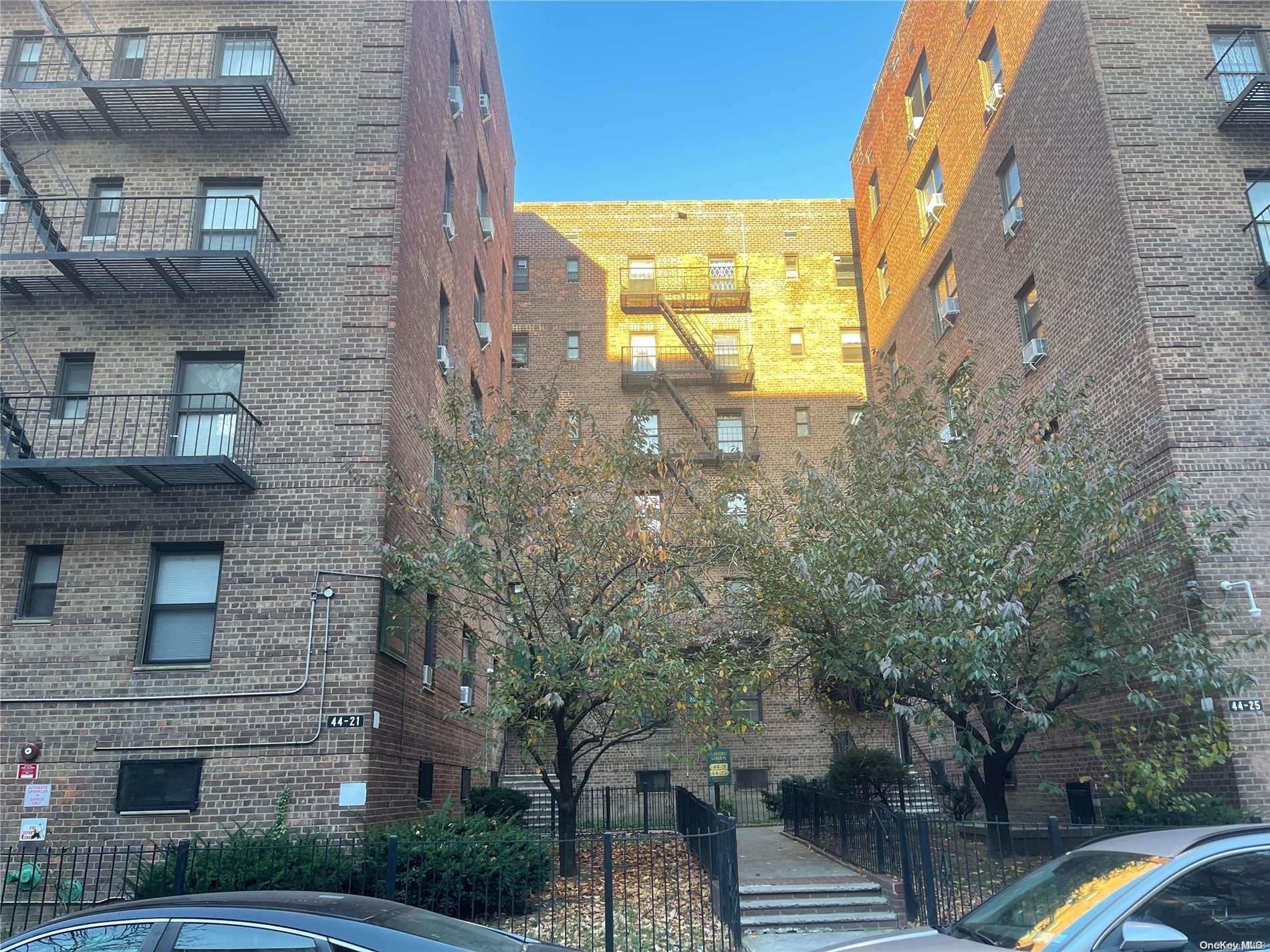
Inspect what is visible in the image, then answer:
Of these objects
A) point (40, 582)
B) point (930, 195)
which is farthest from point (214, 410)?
point (930, 195)

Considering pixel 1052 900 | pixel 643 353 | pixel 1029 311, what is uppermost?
pixel 643 353

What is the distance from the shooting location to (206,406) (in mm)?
13977

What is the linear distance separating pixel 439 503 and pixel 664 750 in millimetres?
15502

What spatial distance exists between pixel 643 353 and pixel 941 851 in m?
22.7

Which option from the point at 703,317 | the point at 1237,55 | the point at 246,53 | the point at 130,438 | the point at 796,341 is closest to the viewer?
the point at 130,438

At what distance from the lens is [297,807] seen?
1193 cm

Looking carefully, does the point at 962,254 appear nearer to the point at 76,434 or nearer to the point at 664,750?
the point at 664,750

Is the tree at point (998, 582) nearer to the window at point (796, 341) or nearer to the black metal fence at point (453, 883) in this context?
the black metal fence at point (453, 883)

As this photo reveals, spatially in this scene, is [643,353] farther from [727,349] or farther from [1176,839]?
[1176,839]

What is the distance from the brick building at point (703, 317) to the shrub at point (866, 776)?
12.0 m

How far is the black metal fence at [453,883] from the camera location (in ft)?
31.3

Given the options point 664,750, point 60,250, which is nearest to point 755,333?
point 664,750

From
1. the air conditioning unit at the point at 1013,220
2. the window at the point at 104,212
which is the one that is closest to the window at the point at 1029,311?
the air conditioning unit at the point at 1013,220

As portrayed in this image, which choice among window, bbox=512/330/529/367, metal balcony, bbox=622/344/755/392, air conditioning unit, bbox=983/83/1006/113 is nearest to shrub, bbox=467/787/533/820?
metal balcony, bbox=622/344/755/392
